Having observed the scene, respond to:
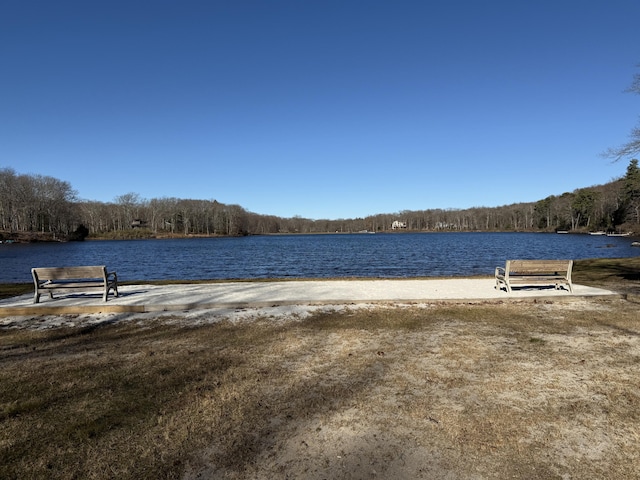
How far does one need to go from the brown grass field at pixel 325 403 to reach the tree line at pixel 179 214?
92.0m

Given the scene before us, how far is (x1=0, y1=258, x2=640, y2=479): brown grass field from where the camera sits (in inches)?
114

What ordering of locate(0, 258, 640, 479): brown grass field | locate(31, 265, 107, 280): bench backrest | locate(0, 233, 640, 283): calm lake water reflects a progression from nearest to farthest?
locate(0, 258, 640, 479): brown grass field, locate(31, 265, 107, 280): bench backrest, locate(0, 233, 640, 283): calm lake water

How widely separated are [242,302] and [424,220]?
198239 mm

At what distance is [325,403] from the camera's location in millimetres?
3904

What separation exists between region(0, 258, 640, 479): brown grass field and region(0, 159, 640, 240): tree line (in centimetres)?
9196

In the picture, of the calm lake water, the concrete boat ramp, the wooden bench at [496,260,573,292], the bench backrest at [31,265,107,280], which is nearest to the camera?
the concrete boat ramp

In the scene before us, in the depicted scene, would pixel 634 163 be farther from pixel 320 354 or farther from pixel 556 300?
pixel 320 354

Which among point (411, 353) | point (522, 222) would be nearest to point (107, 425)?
point (411, 353)

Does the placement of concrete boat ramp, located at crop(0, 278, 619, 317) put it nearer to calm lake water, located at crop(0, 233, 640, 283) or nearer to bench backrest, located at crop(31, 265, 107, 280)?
bench backrest, located at crop(31, 265, 107, 280)

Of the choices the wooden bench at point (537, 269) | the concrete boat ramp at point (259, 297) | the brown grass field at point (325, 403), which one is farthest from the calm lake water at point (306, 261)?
the brown grass field at point (325, 403)

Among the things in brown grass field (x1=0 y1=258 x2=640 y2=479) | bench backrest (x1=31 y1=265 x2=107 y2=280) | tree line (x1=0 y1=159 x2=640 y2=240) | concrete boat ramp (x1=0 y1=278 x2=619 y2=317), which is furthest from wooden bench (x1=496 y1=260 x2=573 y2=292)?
tree line (x1=0 y1=159 x2=640 y2=240)

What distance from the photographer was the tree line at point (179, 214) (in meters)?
88.0

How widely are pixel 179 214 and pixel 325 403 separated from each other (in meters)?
133

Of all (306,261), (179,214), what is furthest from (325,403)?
(179,214)
